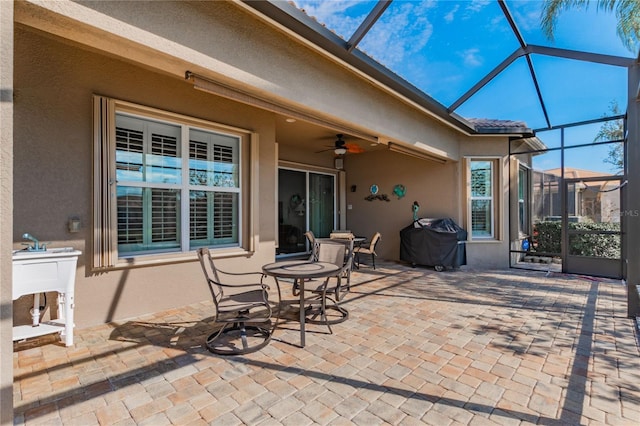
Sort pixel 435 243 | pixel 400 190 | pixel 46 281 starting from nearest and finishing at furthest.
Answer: pixel 46 281 < pixel 435 243 < pixel 400 190

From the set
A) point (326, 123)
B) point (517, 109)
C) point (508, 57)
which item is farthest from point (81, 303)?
point (517, 109)

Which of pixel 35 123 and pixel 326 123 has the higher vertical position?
pixel 326 123

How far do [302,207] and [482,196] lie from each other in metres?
4.88

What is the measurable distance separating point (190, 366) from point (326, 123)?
11.8 feet

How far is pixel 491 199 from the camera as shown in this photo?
26.4 ft

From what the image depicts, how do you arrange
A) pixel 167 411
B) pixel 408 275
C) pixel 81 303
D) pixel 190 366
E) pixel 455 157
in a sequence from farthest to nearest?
1. pixel 455 157
2. pixel 408 275
3. pixel 81 303
4. pixel 190 366
5. pixel 167 411

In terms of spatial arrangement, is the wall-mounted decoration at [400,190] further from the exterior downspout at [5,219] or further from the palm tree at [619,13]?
the exterior downspout at [5,219]

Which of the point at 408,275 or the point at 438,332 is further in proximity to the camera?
the point at 408,275

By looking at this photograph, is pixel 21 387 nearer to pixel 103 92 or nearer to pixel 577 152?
pixel 103 92

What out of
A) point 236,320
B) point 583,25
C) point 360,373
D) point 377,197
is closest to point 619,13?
point 583,25

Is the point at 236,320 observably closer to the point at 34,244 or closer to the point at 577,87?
the point at 34,244

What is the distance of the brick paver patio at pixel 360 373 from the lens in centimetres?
219

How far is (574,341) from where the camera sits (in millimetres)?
3436

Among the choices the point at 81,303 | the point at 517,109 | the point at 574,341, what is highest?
the point at 517,109
